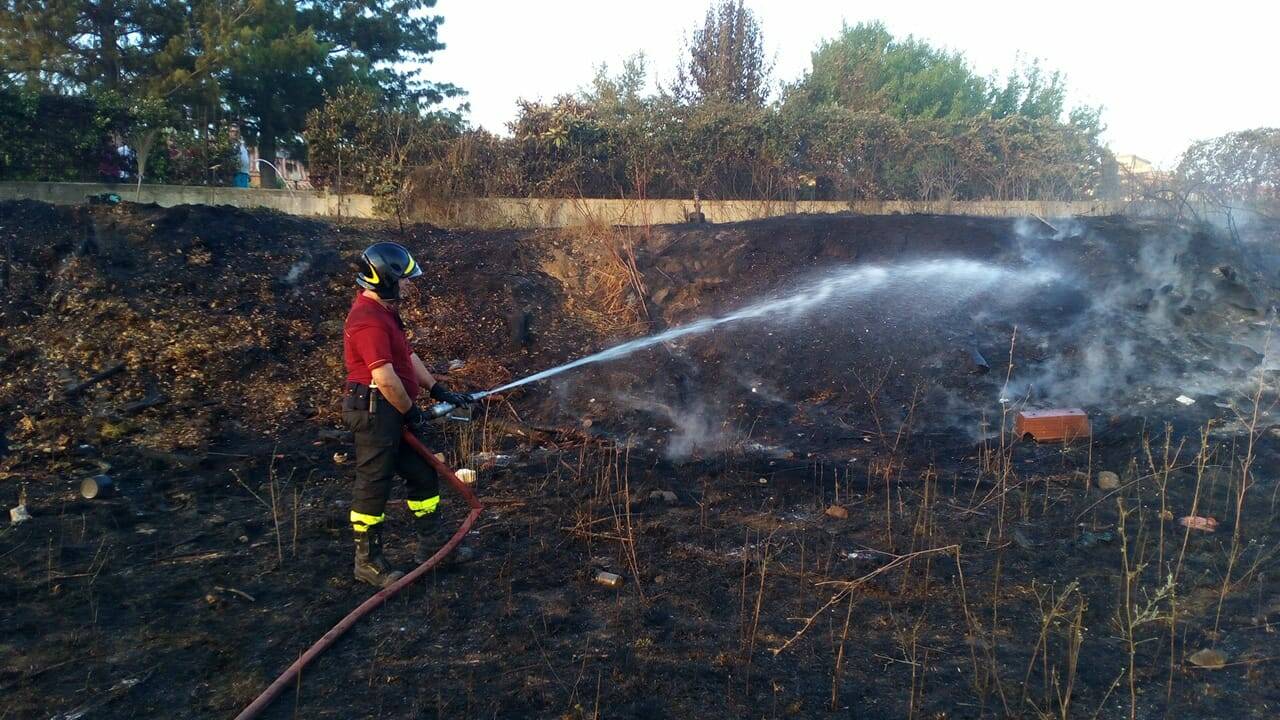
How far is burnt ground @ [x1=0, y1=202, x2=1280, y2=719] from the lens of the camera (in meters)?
3.63

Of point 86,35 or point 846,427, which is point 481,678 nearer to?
point 846,427

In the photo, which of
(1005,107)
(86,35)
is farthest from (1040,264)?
(86,35)

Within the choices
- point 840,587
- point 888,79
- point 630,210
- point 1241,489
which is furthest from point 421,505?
point 888,79

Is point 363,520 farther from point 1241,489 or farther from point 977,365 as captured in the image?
point 977,365

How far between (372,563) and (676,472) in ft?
9.63

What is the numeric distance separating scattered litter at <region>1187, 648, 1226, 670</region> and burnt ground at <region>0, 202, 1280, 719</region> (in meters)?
0.03

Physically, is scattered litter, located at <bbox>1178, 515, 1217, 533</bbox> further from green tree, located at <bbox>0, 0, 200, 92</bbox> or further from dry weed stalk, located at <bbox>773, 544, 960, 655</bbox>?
green tree, located at <bbox>0, 0, 200, 92</bbox>

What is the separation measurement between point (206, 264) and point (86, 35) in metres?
9.47

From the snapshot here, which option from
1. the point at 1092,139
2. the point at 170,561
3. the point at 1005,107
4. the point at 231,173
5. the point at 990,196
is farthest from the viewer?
the point at 1005,107

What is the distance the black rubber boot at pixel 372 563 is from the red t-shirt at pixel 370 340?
0.84 meters

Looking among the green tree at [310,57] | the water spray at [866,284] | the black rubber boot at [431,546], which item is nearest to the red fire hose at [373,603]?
the black rubber boot at [431,546]

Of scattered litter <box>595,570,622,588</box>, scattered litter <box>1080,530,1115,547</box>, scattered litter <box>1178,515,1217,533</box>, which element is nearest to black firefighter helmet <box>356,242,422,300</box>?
scattered litter <box>595,570,622,588</box>

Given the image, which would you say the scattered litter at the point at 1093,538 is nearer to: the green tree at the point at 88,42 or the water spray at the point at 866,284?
the water spray at the point at 866,284

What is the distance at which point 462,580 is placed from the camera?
464 cm
